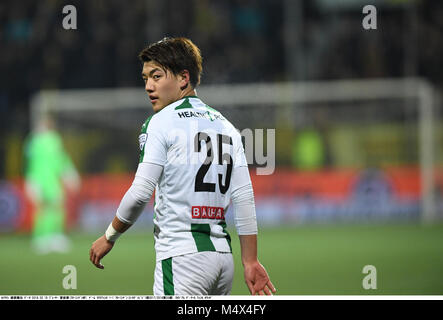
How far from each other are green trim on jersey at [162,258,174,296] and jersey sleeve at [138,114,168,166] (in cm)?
43

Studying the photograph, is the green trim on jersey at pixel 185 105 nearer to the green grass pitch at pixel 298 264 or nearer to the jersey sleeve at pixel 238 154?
the jersey sleeve at pixel 238 154

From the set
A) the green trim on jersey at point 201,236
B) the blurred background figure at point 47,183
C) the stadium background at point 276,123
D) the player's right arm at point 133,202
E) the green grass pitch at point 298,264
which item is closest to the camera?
the player's right arm at point 133,202

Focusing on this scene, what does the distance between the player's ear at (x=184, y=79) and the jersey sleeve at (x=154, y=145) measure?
0.23m

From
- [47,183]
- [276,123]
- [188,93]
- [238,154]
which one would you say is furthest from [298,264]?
[276,123]

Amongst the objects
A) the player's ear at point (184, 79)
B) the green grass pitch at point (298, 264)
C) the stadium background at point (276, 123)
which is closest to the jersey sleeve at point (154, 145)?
the player's ear at point (184, 79)

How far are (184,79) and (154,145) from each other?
364mm

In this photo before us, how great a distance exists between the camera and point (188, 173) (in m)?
3.03

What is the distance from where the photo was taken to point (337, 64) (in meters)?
18.6

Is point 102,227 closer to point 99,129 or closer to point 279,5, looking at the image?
→ point 99,129

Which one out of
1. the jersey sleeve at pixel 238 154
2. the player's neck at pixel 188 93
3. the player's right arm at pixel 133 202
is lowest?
the player's right arm at pixel 133 202

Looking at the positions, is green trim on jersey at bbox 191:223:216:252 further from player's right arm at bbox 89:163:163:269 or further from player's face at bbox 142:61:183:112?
player's face at bbox 142:61:183:112

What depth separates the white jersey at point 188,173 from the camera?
9.82 feet

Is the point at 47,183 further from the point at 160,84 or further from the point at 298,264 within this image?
the point at 160,84
